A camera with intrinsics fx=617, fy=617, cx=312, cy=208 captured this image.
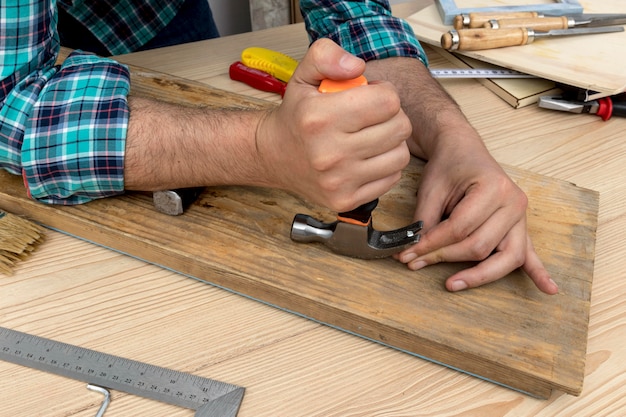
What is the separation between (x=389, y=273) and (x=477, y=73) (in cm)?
67

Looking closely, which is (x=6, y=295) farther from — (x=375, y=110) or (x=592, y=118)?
(x=592, y=118)

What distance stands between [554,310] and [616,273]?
7.0 inches

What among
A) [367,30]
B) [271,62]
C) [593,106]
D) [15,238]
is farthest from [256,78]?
[593,106]

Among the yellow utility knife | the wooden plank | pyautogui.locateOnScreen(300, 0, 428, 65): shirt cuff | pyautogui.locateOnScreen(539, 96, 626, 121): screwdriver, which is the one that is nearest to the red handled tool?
the yellow utility knife

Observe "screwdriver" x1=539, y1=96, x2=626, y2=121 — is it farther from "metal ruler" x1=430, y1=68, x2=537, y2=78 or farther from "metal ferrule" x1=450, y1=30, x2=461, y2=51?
"metal ferrule" x1=450, y1=30, x2=461, y2=51

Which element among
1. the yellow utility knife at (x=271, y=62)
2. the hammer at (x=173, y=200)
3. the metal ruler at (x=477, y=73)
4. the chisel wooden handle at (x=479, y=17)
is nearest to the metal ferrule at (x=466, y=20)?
the chisel wooden handle at (x=479, y=17)

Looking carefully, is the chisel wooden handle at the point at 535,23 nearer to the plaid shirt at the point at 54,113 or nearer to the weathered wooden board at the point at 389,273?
the weathered wooden board at the point at 389,273

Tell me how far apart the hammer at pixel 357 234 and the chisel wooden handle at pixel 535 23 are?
0.70 m

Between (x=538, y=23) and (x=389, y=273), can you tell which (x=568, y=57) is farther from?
(x=389, y=273)

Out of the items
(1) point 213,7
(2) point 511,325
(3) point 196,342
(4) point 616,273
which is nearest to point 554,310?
(2) point 511,325

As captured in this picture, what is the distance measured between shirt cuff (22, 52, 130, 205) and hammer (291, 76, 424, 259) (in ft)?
0.94

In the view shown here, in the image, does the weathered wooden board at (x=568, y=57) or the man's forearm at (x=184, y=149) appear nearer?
the man's forearm at (x=184, y=149)

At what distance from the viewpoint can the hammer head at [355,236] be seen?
0.84 m

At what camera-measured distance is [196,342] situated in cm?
79
